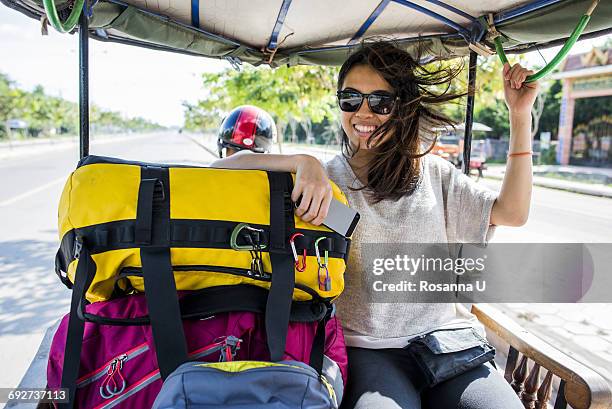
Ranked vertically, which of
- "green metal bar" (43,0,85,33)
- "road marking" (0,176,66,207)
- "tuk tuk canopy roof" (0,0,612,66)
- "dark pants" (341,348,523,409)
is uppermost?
"tuk tuk canopy roof" (0,0,612,66)

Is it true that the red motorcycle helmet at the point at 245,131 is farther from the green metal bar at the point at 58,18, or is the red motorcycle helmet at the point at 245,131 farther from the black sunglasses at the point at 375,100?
the green metal bar at the point at 58,18

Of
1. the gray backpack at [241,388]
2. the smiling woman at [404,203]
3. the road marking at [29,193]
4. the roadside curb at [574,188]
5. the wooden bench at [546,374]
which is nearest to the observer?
the gray backpack at [241,388]

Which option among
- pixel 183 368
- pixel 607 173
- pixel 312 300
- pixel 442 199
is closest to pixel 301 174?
pixel 312 300

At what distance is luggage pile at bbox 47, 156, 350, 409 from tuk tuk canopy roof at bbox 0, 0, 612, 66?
0.91 metres

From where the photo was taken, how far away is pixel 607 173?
23.0 metres

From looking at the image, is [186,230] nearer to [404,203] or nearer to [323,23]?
[404,203]

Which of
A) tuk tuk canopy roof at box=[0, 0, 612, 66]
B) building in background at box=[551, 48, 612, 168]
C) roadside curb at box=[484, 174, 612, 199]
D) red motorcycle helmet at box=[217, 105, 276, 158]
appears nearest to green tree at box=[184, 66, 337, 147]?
red motorcycle helmet at box=[217, 105, 276, 158]

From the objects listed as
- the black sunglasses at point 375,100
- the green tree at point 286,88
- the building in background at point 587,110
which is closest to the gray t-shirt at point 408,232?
the black sunglasses at point 375,100

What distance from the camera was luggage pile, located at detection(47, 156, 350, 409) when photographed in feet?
4.08

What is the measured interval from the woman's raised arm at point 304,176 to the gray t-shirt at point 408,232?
43 cm

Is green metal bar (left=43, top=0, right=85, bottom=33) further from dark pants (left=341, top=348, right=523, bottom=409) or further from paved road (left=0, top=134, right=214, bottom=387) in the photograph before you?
paved road (left=0, top=134, right=214, bottom=387)

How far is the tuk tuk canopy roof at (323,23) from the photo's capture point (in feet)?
6.32

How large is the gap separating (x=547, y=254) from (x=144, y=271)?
7.85 meters

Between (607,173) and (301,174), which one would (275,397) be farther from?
(607,173)
